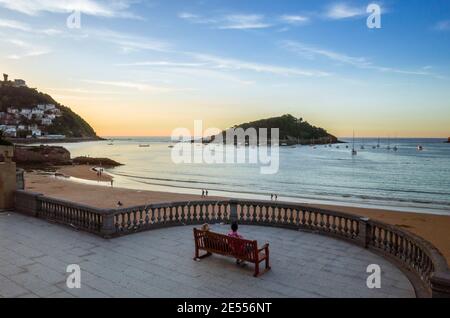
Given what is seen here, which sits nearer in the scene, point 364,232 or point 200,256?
point 200,256

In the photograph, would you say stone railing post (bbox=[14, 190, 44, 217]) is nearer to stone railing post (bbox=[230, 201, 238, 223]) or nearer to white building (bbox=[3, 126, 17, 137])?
stone railing post (bbox=[230, 201, 238, 223])

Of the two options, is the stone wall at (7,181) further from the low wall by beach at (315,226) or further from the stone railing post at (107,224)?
the stone railing post at (107,224)

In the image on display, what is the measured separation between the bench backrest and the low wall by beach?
11.6 ft

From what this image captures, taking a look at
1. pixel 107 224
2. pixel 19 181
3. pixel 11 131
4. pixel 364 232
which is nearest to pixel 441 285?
pixel 364 232

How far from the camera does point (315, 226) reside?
11.6 m

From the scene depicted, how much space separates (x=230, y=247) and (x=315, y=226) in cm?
451

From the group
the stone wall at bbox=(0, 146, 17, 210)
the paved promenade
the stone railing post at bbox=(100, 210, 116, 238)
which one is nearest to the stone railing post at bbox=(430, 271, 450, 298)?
the paved promenade

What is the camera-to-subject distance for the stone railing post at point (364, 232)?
389 inches

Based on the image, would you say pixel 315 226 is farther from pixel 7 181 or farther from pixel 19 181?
pixel 19 181

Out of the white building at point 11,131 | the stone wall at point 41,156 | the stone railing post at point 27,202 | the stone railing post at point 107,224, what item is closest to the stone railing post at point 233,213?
the stone railing post at point 107,224

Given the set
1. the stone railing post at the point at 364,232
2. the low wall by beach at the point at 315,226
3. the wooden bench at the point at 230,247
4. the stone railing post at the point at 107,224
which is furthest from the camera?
the stone railing post at the point at 107,224

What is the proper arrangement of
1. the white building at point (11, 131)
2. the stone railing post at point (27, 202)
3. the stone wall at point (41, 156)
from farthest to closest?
the white building at point (11, 131), the stone wall at point (41, 156), the stone railing post at point (27, 202)

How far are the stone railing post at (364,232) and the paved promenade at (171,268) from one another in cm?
31
